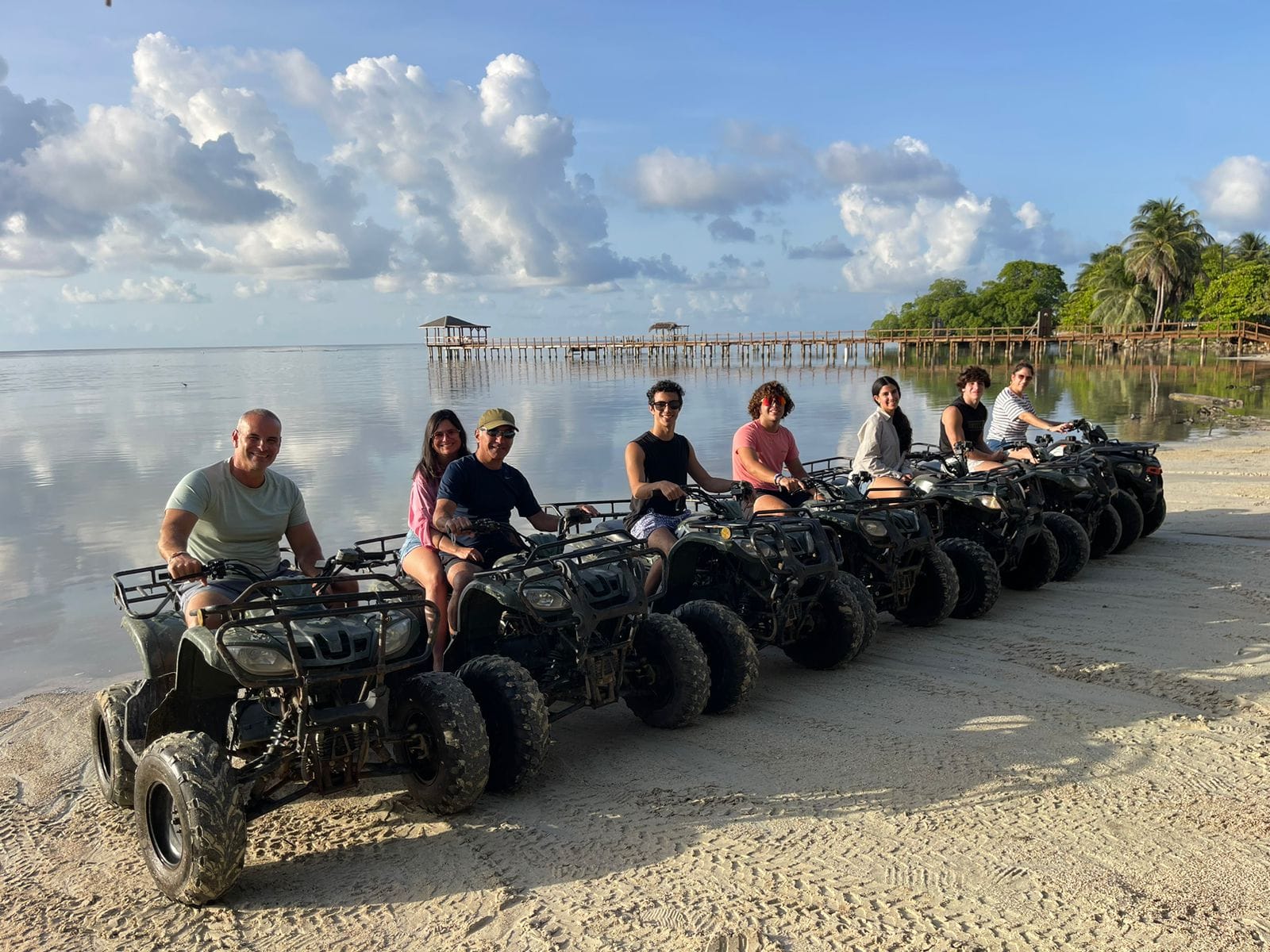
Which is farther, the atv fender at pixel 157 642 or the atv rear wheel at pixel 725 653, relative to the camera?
the atv rear wheel at pixel 725 653

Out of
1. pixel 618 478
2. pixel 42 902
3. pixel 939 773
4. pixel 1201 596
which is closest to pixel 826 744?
pixel 939 773

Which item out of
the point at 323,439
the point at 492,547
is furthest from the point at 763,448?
the point at 323,439

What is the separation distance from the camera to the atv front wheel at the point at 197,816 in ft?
11.6

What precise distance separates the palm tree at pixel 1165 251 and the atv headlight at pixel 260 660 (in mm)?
72053

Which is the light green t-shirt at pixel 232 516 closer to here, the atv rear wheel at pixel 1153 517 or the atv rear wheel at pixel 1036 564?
the atv rear wheel at pixel 1036 564

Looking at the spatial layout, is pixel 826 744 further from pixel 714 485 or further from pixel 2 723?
pixel 2 723

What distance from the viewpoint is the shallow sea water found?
9.60 meters

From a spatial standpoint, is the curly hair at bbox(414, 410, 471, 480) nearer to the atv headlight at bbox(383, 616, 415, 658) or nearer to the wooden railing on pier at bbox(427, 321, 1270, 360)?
the atv headlight at bbox(383, 616, 415, 658)

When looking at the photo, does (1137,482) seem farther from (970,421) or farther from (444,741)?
(444,741)

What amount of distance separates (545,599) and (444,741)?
34.5 inches

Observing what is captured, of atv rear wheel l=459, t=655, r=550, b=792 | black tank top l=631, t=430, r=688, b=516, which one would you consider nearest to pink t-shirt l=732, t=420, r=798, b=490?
black tank top l=631, t=430, r=688, b=516

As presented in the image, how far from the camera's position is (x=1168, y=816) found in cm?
412

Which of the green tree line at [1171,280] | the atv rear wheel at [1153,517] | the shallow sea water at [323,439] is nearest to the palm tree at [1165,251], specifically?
the green tree line at [1171,280]

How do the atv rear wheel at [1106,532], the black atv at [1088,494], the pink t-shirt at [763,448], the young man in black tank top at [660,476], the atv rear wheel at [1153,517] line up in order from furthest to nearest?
the atv rear wheel at [1153,517] < the atv rear wheel at [1106,532] < the black atv at [1088,494] < the pink t-shirt at [763,448] < the young man in black tank top at [660,476]
